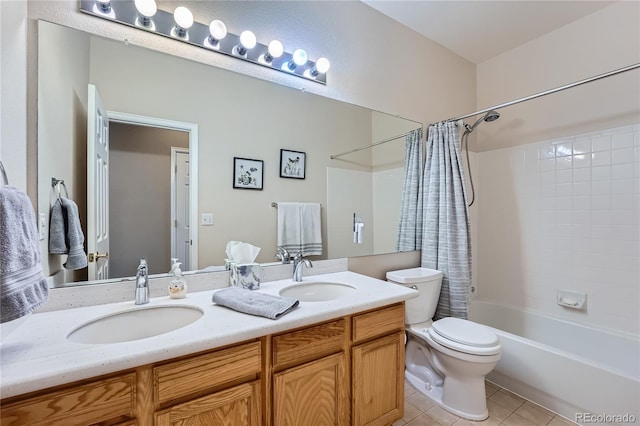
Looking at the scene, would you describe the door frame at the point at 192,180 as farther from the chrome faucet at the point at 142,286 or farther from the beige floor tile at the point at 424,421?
the beige floor tile at the point at 424,421

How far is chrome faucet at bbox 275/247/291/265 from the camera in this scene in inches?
64.7

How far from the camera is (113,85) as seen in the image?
123 centimetres

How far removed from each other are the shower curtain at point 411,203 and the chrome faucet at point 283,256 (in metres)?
0.98

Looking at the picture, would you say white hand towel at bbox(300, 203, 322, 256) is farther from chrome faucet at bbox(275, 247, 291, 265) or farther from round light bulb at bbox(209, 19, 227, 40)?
round light bulb at bbox(209, 19, 227, 40)

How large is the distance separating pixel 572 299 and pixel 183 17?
309 centimetres

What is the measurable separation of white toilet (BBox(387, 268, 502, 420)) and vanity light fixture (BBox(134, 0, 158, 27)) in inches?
75.6

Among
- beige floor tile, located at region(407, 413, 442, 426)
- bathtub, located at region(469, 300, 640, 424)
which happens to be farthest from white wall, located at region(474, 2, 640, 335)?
beige floor tile, located at region(407, 413, 442, 426)

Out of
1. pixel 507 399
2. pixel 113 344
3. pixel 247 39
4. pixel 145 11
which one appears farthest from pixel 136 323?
pixel 507 399

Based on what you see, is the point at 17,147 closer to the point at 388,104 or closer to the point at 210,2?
the point at 210,2

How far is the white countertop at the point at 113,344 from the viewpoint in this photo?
0.69 metres

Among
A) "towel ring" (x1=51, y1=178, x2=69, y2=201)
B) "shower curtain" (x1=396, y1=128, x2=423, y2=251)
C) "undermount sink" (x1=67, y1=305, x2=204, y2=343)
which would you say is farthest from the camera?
"shower curtain" (x1=396, y1=128, x2=423, y2=251)

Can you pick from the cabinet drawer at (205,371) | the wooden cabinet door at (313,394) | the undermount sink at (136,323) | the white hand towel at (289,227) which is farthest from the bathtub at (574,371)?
the undermount sink at (136,323)

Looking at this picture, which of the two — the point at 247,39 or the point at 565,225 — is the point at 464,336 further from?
the point at 247,39

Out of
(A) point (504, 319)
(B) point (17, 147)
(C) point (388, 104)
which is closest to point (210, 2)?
(B) point (17, 147)
